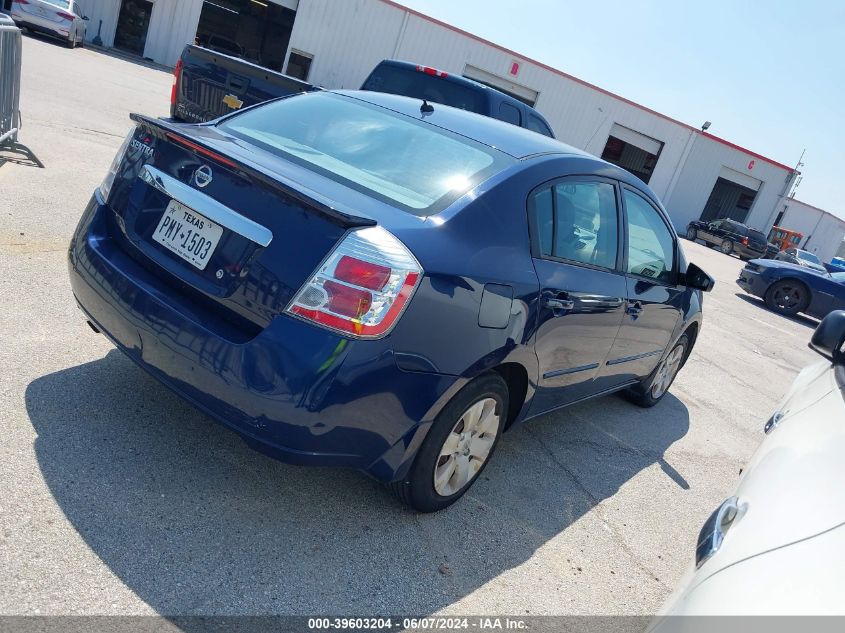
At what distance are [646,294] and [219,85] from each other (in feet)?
18.1

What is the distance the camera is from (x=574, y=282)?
3.61m

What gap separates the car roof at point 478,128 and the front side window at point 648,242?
1.94ft

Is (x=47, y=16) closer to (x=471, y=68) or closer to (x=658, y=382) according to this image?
(x=471, y=68)

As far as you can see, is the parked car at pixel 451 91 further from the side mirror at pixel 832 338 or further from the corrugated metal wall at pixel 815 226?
the corrugated metal wall at pixel 815 226

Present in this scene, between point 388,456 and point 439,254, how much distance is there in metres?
0.81

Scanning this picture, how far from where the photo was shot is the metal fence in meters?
6.59

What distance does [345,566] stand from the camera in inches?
110

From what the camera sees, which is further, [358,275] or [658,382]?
[658,382]

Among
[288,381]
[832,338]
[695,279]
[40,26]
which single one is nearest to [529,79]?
[40,26]

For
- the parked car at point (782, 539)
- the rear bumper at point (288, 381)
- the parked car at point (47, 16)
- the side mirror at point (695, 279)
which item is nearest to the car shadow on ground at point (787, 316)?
the side mirror at point (695, 279)

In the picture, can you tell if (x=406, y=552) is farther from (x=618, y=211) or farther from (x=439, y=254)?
(x=618, y=211)

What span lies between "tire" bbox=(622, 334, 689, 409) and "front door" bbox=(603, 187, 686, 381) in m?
0.27

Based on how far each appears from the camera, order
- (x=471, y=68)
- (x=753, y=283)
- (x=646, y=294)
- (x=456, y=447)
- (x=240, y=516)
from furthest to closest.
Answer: (x=471, y=68), (x=753, y=283), (x=646, y=294), (x=456, y=447), (x=240, y=516)

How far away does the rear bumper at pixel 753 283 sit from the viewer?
15.5 metres
